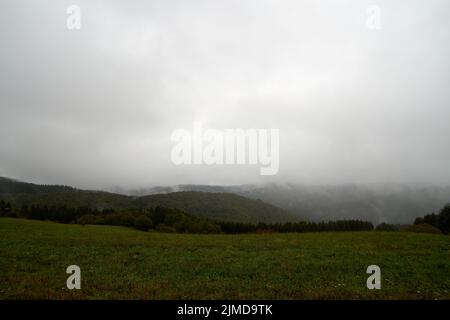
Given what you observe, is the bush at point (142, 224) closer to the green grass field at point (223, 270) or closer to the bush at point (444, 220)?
the green grass field at point (223, 270)

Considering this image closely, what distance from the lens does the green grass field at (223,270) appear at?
13.7 m

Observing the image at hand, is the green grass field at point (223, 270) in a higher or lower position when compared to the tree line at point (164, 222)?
higher

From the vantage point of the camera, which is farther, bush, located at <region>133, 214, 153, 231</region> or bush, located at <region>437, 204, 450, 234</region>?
bush, located at <region>133, 214, 153, 231</region>

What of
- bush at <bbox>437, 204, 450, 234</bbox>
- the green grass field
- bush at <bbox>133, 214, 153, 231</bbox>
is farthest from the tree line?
the green grass field

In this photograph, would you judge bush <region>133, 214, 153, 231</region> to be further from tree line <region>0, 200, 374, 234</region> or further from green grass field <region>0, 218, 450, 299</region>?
green grass field <region>0, 218, 450, 299</region>

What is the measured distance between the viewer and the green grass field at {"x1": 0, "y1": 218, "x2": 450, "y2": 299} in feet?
45.0

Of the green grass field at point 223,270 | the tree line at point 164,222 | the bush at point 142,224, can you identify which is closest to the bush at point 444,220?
the tree line at point 164,222

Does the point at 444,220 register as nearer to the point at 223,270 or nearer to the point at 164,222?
the point at 164,222

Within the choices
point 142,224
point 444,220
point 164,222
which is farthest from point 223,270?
point 164,222

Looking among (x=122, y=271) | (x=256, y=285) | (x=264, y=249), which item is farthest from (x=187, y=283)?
(x=264, y=249)

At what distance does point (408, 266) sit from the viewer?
62.0 feet

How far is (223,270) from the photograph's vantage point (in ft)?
60.3
